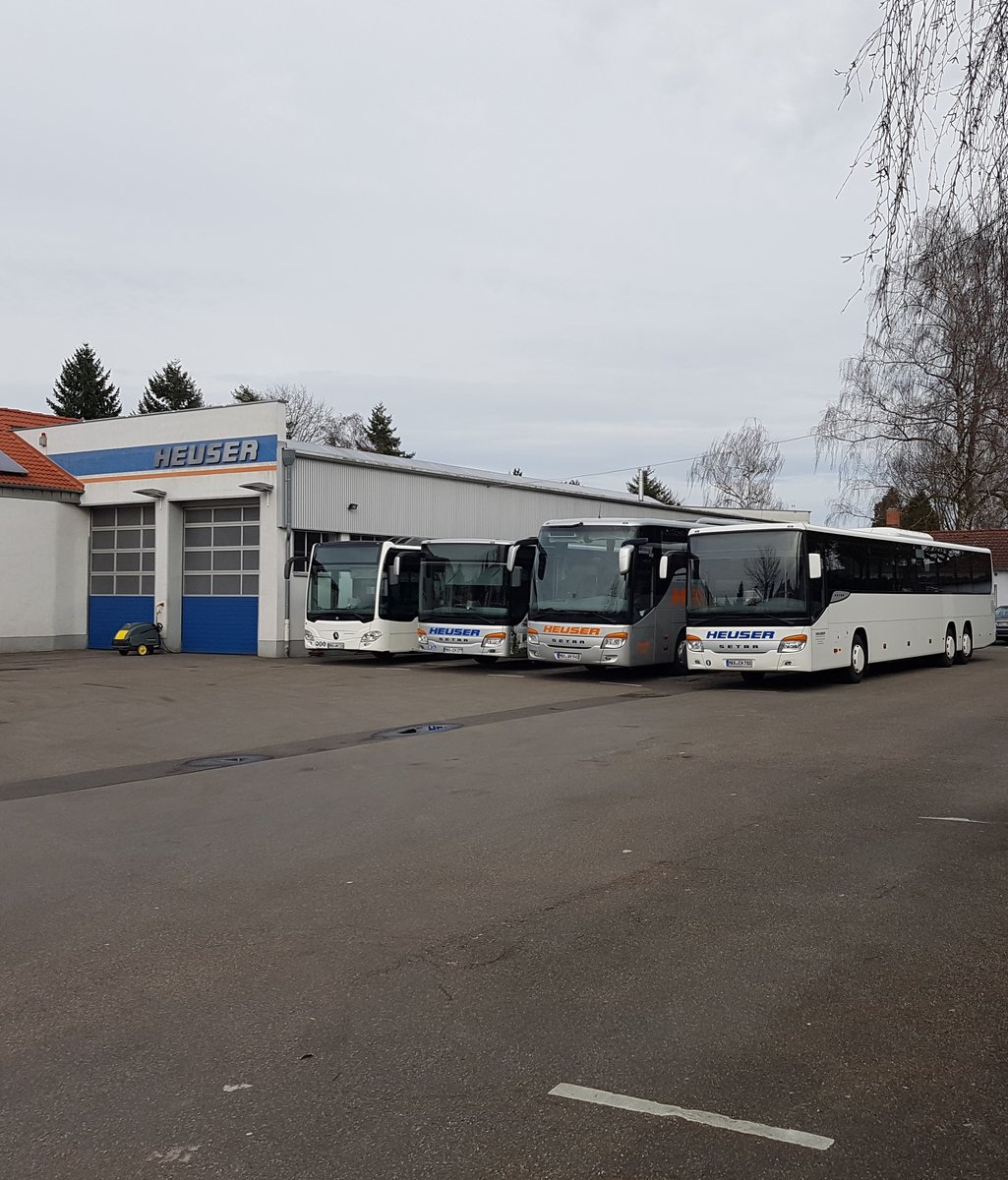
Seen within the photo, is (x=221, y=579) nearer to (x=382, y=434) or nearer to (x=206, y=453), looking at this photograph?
(x=206, y=453)

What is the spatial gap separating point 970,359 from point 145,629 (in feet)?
87.9

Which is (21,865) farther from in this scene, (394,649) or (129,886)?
(394,649)

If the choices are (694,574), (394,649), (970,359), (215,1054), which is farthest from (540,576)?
(215,1054)

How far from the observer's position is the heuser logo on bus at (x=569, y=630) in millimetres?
22844

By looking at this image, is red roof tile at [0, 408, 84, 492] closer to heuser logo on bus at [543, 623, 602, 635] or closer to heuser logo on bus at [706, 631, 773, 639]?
heuser logo on bus at [543, 623, 602, 635]

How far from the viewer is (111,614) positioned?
1358 inches

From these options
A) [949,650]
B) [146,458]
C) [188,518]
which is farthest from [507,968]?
[146,458]

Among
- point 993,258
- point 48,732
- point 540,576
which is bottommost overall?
point 48,732

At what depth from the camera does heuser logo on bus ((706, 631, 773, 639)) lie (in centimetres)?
A: 2070

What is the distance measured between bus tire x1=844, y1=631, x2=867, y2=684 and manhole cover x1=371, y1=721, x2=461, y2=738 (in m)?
9.98

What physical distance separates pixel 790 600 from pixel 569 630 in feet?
15.1

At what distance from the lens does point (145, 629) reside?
3134cm

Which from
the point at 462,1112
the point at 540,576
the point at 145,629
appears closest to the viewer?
the point at 462,1112

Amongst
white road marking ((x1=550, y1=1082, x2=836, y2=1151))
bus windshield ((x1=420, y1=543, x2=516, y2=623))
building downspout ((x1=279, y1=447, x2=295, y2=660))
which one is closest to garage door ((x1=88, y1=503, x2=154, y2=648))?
building downspout ((x1=279, y1=447, x2=295, y2=660))
